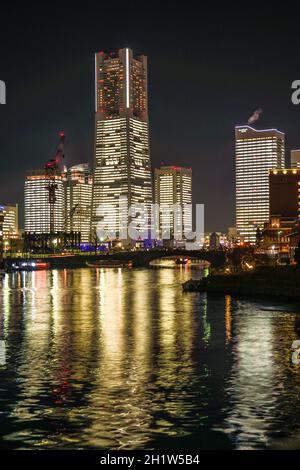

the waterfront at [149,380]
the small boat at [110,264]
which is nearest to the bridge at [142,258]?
the small boat at [110,264]

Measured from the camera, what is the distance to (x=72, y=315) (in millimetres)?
54312

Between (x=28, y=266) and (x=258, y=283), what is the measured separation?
10047 centimetres

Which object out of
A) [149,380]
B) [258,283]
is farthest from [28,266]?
[149,380]

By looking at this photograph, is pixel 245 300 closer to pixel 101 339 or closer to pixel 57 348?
pixel 101 339

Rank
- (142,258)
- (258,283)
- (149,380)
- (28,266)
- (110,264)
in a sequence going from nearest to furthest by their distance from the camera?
(149,380), (258,283), (28,266), (142,258), (110,264)

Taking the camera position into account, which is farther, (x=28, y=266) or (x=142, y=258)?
(x=142, y=258)

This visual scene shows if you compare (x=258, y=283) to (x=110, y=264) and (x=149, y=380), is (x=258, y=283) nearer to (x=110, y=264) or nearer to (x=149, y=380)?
(x=149, y=380)

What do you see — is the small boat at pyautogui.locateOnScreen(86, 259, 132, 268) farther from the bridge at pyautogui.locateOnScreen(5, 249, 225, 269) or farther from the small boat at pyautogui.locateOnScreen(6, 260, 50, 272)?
the small boat at pyautogui.locateOnScreen(6, 260, 50, 272)

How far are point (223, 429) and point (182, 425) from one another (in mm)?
1269

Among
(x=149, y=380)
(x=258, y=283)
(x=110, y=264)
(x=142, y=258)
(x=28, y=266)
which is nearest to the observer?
(x=149, y=380)

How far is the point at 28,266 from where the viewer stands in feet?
531

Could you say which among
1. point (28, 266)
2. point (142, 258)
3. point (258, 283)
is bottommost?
point (28, 266)

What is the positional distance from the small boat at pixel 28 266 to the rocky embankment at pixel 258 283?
85.6 m

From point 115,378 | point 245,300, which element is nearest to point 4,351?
point 115,378
